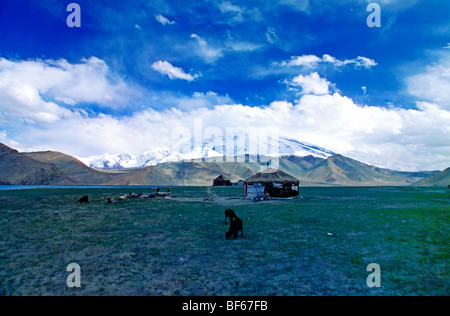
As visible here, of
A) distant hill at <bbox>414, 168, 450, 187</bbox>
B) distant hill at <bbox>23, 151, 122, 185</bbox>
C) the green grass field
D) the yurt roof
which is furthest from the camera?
distant hill at <bbox>23, 151, 122, 185</bbox>

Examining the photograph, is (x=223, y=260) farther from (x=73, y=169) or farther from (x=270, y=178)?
(x=73, y=169)

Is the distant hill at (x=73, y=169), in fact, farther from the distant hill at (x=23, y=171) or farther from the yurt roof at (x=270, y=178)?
the yurt roof at (x=270, y=178)

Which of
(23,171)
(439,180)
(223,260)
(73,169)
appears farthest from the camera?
(73,169)

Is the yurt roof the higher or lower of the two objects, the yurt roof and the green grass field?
the higher

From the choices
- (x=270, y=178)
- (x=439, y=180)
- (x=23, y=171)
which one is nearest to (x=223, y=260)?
(x=270, y=178)

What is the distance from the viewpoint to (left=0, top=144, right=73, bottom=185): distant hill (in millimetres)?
117912

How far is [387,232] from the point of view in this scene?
13.3 metres

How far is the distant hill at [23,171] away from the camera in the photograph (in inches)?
4642

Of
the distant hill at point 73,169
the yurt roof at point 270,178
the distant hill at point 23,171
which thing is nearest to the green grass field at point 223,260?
the yurt roof at point 270,178

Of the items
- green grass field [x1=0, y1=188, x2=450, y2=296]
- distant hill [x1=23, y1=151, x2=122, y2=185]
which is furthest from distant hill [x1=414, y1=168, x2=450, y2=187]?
distant hill [x1=23, y1=151, x2=122, y2=185]

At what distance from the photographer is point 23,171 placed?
123250 millimetres

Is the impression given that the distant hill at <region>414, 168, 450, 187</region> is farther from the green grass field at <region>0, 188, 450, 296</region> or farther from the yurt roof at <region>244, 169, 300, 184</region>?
the green grass field at <region>0, 188, 450, 296</region>
